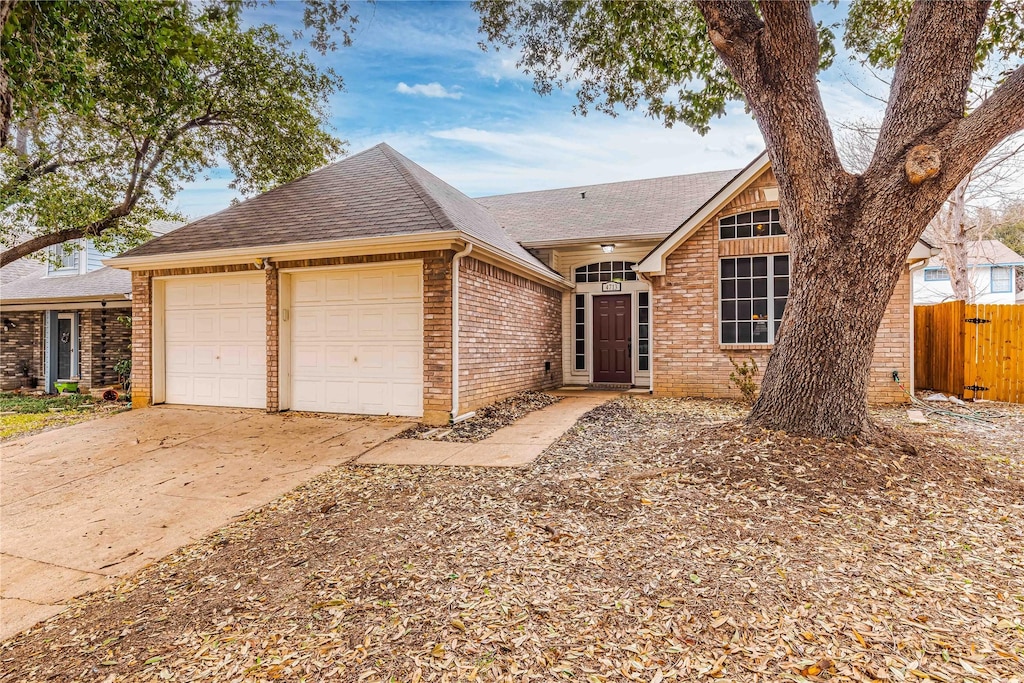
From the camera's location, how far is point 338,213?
8211mm

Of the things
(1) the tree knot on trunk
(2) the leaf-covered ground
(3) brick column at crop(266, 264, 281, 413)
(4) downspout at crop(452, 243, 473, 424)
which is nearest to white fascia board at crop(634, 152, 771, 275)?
(4) downspout at crop(452, 243, 473, 424)

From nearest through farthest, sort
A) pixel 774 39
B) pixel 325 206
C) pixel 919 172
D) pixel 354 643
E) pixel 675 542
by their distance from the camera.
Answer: pixel 354 643 < pixel 675 542 < pixel 919 172 < pixel 774 39 < pixel 325 206

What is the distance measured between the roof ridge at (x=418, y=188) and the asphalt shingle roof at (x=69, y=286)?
771 cm

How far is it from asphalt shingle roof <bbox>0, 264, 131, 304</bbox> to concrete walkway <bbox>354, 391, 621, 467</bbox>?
34.5ft

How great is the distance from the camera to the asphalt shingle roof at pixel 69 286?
12.6 meters

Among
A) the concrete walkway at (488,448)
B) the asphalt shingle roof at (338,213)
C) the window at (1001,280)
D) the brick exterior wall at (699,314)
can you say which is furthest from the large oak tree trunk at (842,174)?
the window at (1001,280)

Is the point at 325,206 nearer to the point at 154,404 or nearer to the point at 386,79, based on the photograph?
the point at 386,79

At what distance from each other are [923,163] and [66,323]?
18.6 m

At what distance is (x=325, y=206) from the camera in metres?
8.59

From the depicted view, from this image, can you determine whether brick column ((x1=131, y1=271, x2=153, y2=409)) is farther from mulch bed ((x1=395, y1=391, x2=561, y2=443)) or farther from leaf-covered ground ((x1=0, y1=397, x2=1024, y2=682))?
leaf-covered ground ((x1=0, y1=397, x2=1024, y2=682))

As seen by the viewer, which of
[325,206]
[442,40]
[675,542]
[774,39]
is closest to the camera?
[675,542]

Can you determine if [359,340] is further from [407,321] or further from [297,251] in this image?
[297,251]

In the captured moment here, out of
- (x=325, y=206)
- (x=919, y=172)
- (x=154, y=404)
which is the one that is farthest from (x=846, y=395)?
(x=154, y=404)

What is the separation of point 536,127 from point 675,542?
7484mm
